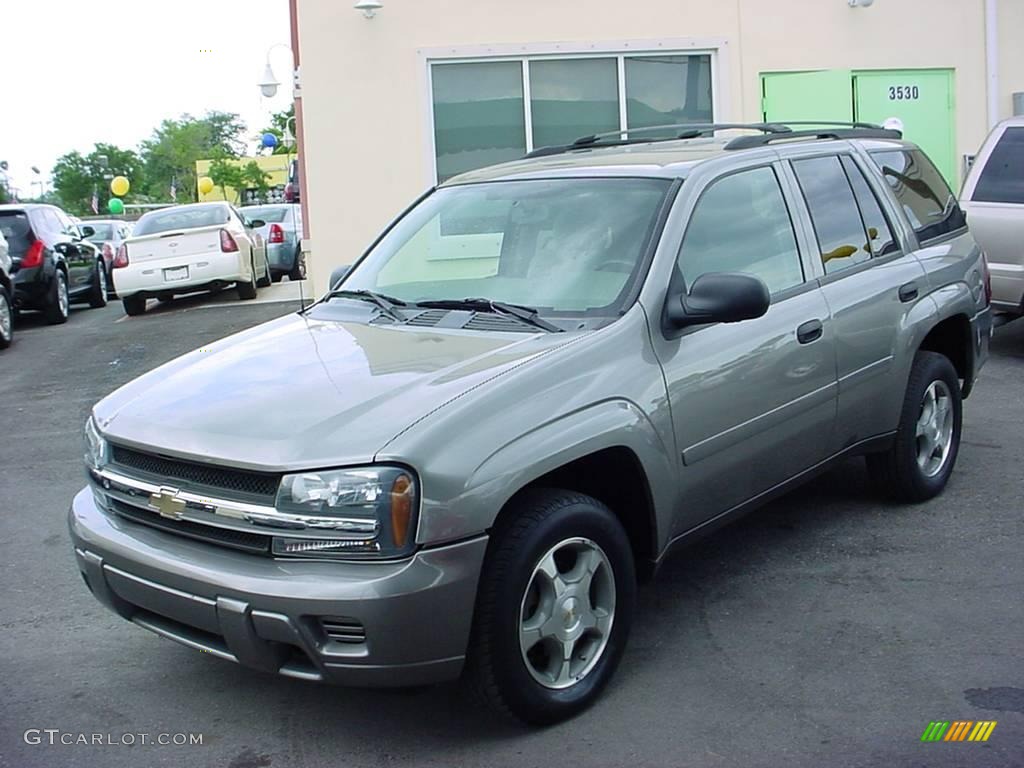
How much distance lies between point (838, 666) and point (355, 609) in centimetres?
179

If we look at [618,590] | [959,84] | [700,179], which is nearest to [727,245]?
[700,179]

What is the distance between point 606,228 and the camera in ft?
14.9

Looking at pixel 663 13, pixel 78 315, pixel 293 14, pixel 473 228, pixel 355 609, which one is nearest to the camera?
pixel 355 609

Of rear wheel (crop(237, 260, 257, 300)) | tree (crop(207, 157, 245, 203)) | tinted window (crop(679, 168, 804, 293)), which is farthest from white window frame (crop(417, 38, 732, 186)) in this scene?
tree (crop(207, 157, 245, 203))

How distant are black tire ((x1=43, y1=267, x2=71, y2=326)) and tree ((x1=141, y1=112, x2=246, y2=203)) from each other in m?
59.2

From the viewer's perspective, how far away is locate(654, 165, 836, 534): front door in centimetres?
423

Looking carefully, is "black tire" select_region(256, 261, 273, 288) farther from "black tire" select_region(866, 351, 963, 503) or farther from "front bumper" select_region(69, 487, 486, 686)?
"front bumper" select_region(69, 487, 486, 686)

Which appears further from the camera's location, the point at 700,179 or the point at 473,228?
the point at 473,228

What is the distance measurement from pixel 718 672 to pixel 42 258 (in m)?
13.3

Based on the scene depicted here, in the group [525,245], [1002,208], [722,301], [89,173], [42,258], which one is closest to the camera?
[722,301]

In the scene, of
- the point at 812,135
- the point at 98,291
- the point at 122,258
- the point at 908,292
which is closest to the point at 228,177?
the point at 98,291

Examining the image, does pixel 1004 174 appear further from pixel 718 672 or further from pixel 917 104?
pixel 718 672

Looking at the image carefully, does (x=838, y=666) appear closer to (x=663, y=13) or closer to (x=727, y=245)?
(x=727, y=245)

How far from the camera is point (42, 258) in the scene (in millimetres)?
15320
